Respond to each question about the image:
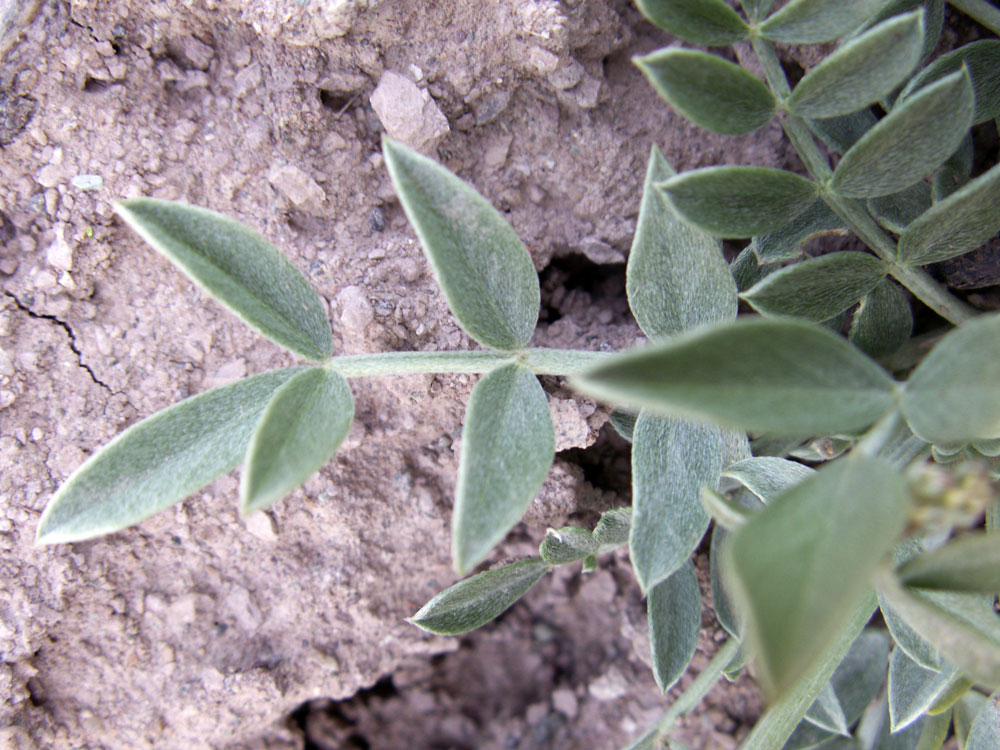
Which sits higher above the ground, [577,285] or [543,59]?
[543,59]

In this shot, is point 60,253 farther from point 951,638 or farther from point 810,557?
point 951,638

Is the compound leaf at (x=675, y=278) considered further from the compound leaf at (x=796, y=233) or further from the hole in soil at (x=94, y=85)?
the hole in soil at (x=94, y=85)

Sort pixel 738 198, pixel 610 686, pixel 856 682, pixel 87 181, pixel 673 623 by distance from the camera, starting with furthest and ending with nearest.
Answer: pixel 610 686
pixel 856 682
pixel 87 181
pixel 673 623
pixel 738 198

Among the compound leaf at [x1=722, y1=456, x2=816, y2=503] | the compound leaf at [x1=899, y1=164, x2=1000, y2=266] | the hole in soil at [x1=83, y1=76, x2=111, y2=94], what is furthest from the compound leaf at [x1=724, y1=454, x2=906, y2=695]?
the hole in soil at [x1=83, y1=76, x2=111, y2=94]

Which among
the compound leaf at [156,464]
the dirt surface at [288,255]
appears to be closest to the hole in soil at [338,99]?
the dirt surface at [288,255]

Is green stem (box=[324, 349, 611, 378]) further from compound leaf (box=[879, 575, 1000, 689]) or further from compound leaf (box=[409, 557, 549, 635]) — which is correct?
compound leaf (box=[879, 575, 1000, 689])

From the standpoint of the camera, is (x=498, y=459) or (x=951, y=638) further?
(x=498, y=459)

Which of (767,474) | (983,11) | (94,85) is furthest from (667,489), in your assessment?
(94,85)
